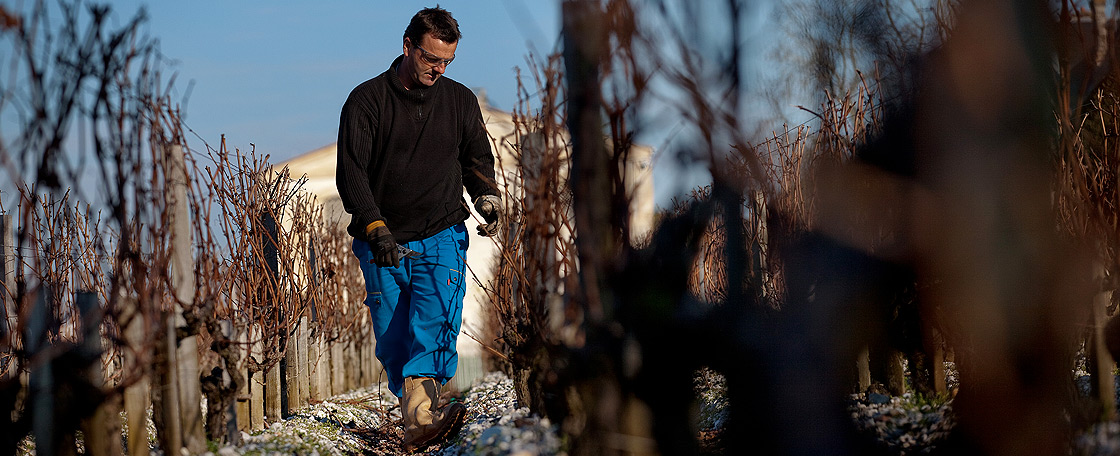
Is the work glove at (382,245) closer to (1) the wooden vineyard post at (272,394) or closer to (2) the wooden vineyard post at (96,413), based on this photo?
(2) the wooden vineyard post at (96,413)

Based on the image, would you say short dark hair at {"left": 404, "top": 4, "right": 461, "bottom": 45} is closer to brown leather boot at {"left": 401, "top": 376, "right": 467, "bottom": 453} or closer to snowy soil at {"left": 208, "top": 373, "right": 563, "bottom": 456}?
brown leather boot at {"left": 401, "top": 376, "right": 467, "bottom": 453}

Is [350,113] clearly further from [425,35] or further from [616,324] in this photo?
[616,324]

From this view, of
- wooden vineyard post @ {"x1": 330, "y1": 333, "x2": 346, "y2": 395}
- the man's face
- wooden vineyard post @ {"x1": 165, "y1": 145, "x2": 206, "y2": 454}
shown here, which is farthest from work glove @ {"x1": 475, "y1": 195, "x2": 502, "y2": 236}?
wooden vineyard post @ {"x1": 330, "y1": 333, "x2": 346, "y2": 395}

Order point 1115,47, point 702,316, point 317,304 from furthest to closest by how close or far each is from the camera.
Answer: point 317,304 < point 1115,47 < point 702,316

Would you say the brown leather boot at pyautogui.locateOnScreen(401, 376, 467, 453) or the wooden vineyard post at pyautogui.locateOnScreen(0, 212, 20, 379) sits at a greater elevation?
the wooden vineyard post at pyautogui.locateOnScreen(0, 212, 20, 379)

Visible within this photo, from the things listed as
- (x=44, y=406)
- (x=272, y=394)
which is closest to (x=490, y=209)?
(x=272, y=394)

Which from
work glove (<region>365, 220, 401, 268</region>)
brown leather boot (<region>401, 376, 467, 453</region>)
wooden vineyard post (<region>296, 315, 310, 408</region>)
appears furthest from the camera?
wooden vineyard post (<region>296, 315, 310, 408</region>)

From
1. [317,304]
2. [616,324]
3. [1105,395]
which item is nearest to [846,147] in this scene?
[1105,395]

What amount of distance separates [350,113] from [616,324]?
2309 mm

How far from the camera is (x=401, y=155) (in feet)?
14.2

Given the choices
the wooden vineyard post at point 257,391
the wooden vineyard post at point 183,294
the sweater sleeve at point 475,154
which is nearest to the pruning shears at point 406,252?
the sweater sleeve at point 475,154

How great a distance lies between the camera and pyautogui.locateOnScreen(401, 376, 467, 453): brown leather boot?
4.22 meters

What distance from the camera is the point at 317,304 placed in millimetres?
6711

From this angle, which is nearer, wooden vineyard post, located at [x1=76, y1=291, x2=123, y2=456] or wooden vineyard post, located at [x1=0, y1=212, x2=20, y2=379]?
wooden vineyard post, located at [x1=76, y1=291, x2=123, y2=456]
